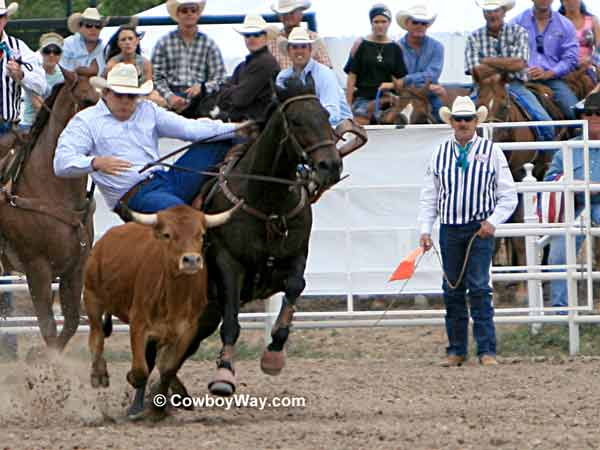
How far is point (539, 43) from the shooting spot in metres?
12.9

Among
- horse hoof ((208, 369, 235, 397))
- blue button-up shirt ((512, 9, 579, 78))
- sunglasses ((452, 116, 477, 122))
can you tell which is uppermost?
sunglasses ((452, 116, 477, 122))

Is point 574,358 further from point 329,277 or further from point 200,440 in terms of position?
point 200,440

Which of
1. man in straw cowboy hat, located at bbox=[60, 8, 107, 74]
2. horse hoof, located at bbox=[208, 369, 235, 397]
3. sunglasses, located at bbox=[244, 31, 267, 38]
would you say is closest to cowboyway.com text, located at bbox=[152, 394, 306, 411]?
horse hoof, located at bbox=[208, 369, 235, 397]

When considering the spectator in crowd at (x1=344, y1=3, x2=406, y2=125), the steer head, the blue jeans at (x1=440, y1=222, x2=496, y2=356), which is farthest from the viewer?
the spectator in crowd at (x1=344, y1=3, x2=406, y2=125)

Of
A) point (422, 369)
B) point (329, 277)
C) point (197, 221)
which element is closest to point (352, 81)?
point (329, 277)

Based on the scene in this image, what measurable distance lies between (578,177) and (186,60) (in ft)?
9.83

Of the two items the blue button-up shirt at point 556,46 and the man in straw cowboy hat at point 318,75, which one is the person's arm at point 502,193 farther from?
the blue button-up shirt at point 556,46

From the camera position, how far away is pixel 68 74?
10039mm

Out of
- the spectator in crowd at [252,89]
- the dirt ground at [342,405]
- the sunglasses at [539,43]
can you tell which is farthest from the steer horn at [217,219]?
the sunglasses at [539,43]

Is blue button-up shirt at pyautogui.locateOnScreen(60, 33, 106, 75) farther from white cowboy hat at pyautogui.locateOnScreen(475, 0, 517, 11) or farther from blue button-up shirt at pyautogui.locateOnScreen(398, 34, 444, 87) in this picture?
white cowboy hat at pyautogui.locateOnScreen(475, 0, 517, 11)

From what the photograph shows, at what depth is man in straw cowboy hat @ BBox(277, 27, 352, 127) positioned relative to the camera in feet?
31.3

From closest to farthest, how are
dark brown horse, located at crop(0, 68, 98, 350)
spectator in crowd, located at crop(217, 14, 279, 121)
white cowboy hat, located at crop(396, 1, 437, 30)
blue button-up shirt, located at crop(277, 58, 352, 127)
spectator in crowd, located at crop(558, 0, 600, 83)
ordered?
spectator in crowd, located at crop(217, 14, 279, 121) < blue button-up shirt, located at crop(277, 58, 352, 127) < dark brown horse, located at crop(0, 68, 98, 350) < white cowboy hat, located at crop(396, 1, 437, 30) < spectator in crowd, located at crop(558, 0, 600, 83)

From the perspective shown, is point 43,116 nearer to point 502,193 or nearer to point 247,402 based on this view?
point 247,402

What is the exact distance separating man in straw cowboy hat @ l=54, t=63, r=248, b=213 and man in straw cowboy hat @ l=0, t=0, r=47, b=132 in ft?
5.18
